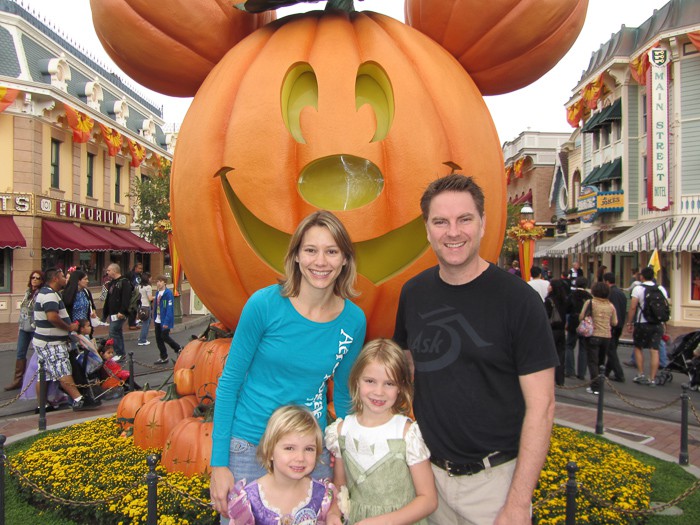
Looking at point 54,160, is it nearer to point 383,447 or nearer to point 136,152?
point 136,152

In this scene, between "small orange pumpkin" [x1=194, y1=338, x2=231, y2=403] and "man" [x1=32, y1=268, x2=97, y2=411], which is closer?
"small orange pumpkin" [x1=194, y1=338, x2=231, y2=403]

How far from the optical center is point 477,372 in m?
1.61

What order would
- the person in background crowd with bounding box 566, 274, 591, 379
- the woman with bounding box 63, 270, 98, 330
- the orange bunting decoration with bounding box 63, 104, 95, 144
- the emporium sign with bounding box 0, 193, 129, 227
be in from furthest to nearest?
the orange bunting decoration with bounding box 63, 104, 95, 144 → the emporium sign with bounding box 0, 193, 129, 227 → the person in background crowd with bounding box 566, 274, 591, 379 → the woman with bounding box 63, 270, 98, 330

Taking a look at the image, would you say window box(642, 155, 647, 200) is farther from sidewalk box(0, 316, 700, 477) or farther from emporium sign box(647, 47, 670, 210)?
sidewalk box(0, 316, 700, 477)

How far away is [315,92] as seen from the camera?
2852 millimetres

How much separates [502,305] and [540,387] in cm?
25

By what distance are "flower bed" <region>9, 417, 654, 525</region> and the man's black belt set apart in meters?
1.23

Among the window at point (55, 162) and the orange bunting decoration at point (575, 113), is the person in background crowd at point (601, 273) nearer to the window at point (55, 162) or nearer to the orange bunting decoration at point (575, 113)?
the orange bunting decoration at point (575, 113)

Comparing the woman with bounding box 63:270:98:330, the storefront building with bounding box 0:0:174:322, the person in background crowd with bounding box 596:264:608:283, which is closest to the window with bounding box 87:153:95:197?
the storefront building with bounding box 0:0:174:322

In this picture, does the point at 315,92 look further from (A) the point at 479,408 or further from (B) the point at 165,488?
(B) the point at 165,488

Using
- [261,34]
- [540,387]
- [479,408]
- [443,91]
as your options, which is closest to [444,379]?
[479,408]

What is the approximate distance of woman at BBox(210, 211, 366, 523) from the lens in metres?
1.75

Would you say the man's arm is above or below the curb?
above

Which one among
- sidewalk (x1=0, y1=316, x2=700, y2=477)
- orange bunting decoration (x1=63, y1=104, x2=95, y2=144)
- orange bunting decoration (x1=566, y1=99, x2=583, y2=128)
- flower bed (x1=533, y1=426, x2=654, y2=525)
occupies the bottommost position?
sidewalk (x1=0, y1=316, x2=700, y2=477)
